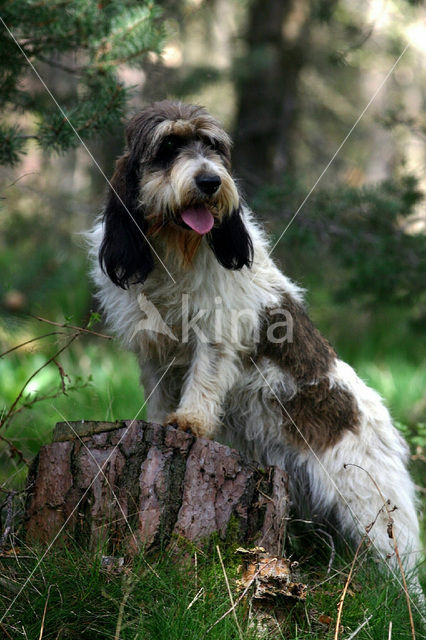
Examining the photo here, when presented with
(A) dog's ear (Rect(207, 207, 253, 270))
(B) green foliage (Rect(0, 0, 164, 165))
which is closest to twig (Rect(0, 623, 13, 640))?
(A) dog's ear (Rect(207, 207, 253, 270))

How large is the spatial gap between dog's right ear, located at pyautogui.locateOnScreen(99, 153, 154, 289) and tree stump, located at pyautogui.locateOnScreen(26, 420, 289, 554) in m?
0.84

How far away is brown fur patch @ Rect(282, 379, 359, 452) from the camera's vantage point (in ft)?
12.9

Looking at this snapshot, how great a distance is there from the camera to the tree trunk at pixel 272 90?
8.81 m

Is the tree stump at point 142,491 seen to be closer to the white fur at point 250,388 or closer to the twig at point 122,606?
the twig at point 122,606

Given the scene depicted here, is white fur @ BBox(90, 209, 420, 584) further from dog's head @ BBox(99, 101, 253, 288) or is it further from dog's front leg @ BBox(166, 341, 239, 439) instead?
dog's head @ BBox(99, 101, 253, 288)

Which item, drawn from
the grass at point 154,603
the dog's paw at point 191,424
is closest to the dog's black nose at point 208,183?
the dog's paw at point 191,424

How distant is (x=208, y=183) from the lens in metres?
3.25

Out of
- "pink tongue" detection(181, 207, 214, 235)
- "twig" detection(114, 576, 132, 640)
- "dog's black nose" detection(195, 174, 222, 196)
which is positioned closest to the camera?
"twig" detection(114, 576, 132, 640)

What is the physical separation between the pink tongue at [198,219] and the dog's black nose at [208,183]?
0.37 feet

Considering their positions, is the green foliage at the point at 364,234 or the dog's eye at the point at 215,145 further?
the green foliage at the point at 364,234

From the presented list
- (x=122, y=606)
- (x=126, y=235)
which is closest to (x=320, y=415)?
(x=126, y=235)

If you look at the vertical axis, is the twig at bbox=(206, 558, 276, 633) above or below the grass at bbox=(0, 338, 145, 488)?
above

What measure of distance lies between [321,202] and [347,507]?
3576mm

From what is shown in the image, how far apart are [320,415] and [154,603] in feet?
5.67
